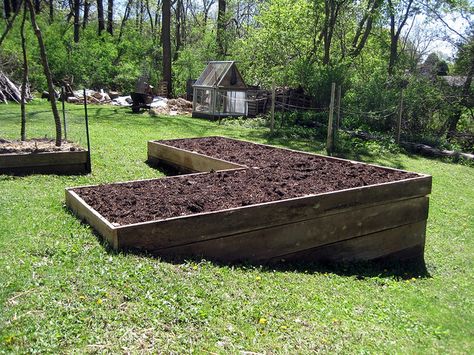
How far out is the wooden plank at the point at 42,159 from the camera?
7.77 m

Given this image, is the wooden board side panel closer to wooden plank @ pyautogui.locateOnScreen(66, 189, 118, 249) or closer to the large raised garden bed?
the large raised garden bed

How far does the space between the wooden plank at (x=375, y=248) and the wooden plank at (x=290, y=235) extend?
0.21 ft

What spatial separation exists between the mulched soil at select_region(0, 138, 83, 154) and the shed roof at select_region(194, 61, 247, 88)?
11046mm

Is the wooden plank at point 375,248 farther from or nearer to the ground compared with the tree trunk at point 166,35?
nearer to the ground

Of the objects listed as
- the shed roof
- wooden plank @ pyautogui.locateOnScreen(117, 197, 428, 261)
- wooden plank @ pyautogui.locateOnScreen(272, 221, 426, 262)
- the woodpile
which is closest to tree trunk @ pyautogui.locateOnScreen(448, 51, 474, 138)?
the shed roof

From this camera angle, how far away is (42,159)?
8.03 m

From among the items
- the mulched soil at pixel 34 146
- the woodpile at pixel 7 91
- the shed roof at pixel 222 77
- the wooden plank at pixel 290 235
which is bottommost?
the wooden plank at pixel 290 235

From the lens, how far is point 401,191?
623cm

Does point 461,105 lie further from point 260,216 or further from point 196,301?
point 196,301

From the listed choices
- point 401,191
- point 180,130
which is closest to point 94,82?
point 180,130

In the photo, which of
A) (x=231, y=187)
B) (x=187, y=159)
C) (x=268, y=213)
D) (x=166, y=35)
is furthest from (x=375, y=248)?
(x=166, y=35)

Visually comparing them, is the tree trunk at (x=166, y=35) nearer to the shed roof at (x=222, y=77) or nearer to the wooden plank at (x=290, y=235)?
the shed roof at (x=222, y=77)

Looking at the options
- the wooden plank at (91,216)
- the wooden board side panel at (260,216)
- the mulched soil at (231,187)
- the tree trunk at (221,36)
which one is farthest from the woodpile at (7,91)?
the tree trunk at (221,36)

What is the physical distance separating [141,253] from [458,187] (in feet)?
28.1
